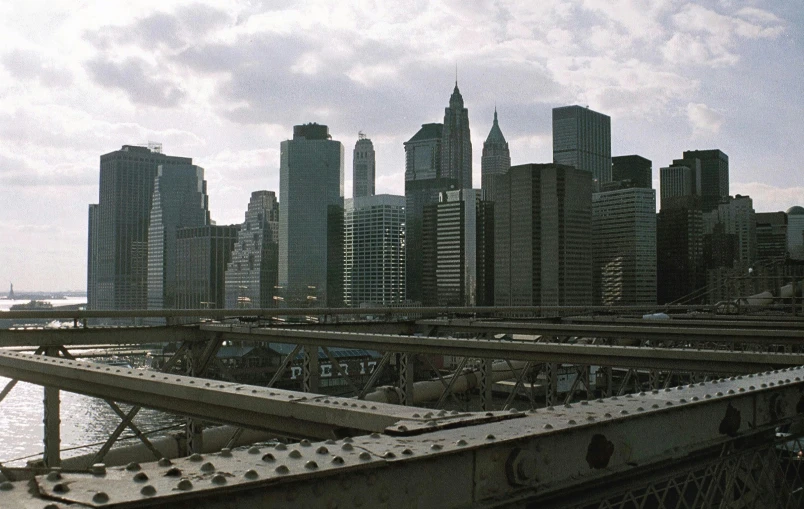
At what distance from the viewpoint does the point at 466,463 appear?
285 centimetres

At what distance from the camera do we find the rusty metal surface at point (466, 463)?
2338 millimetres

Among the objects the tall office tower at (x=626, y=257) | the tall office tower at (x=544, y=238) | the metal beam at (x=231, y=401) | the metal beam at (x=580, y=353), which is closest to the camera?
the metal beam at (x=231, y=401)

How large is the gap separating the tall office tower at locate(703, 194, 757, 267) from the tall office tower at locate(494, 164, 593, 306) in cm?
3201

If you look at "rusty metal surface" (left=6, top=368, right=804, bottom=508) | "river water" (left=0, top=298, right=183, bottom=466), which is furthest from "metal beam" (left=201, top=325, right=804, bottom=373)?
"river water" (left=0, top=298, right=183, bottom=466)

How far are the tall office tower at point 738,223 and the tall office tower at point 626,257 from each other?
14299 millimetres

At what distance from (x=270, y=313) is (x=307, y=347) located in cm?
313

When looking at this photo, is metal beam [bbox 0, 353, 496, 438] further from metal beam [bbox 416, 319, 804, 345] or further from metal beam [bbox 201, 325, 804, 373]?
metal beam [bbox 416, 319, 804, 345]

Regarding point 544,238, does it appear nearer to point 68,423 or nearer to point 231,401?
point 68,423

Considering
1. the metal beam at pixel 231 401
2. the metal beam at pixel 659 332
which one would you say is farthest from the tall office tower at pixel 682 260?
the metal beam at pixel 231 401

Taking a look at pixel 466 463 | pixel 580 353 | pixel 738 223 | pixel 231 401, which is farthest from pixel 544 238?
pixel 466 463

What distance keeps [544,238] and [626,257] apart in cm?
2482

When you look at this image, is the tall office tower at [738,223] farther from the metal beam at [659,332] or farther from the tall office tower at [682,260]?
the metal beam at [659,332]

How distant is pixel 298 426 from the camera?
475cm

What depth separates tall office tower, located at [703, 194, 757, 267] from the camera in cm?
17875
